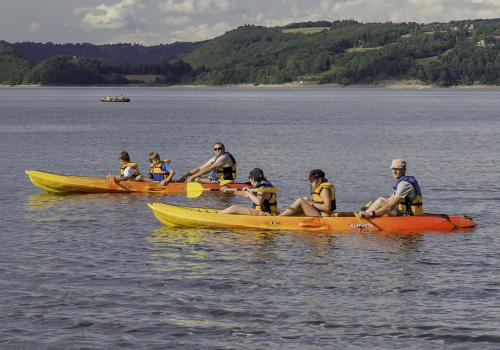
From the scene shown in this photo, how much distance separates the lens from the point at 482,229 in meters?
28.8

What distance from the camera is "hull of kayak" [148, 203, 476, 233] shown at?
27062 millimetres

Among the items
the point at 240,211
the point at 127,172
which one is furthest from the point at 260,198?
the point at 127,172

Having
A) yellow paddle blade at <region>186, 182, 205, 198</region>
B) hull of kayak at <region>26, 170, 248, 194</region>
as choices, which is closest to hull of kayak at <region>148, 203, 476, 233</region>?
yellow paddle blade at <region>186, 182, 205, 198</region>

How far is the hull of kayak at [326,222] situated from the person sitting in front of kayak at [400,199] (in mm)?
221

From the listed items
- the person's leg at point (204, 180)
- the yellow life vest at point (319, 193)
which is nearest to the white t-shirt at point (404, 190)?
the yellow life vest at point (319, 193)

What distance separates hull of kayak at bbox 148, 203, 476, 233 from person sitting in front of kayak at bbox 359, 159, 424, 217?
221mm

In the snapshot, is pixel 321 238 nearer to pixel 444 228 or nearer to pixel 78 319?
pixel 444 228

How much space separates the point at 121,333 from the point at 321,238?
10522 mm

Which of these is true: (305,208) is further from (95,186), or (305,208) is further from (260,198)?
(95,186)

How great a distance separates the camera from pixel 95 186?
125 feet

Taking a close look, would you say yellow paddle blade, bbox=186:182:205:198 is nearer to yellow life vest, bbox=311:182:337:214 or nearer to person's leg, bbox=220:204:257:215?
person's leg, bbox=220:204:257:215

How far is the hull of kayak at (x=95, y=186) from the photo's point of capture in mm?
37438

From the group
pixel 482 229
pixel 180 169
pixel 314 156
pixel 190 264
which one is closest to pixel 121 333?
pixel 190 264

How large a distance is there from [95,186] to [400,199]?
1542 centimetres
